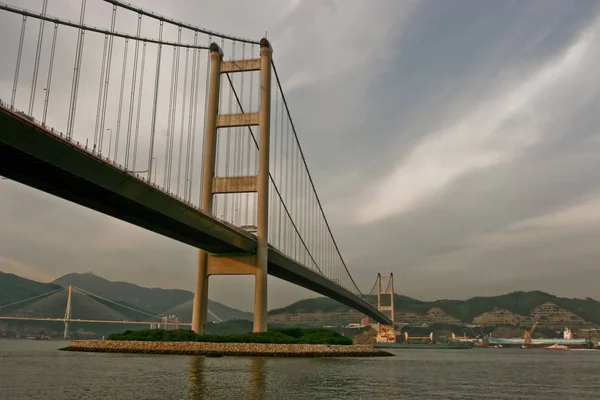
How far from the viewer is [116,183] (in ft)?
109

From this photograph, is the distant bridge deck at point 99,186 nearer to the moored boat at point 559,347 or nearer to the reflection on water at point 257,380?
the reflection on water at point 257,380

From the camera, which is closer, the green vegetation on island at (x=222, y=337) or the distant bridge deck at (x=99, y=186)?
the distant bridge deck at (x=99, y=186)

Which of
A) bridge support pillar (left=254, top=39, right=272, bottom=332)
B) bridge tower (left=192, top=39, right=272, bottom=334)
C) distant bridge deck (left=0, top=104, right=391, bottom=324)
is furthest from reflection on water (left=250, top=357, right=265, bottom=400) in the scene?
bridge tower (left=192, top=39, right=272, bottom=334)

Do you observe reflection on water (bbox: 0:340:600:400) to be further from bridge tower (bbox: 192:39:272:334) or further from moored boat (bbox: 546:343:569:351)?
moored boat (bbox: 546:343:569:351)

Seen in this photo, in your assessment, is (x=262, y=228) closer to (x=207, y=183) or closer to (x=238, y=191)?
(x=238, y=191)

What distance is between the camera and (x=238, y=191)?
167 ft

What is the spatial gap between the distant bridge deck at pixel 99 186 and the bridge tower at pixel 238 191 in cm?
123

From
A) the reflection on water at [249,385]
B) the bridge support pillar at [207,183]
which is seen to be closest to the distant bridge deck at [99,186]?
the bridge support pillar at [207,183]

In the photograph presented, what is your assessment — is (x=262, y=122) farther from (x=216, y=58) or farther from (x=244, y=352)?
(x=244, y=352)

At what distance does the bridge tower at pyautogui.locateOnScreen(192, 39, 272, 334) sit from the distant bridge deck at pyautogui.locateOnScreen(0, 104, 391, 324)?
123cm

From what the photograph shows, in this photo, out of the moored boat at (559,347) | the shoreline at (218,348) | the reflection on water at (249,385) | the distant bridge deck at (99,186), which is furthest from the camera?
the moored boat at (559,347)

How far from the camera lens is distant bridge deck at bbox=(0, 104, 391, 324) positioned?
26.8 m

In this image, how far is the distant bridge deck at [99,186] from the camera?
26797 mm

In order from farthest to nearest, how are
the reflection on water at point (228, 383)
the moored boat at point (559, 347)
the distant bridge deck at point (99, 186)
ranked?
the moored boat at point (559, 347) → the distant bridge deck at point (99, 186) → the reflection on water at point (228, 383)
